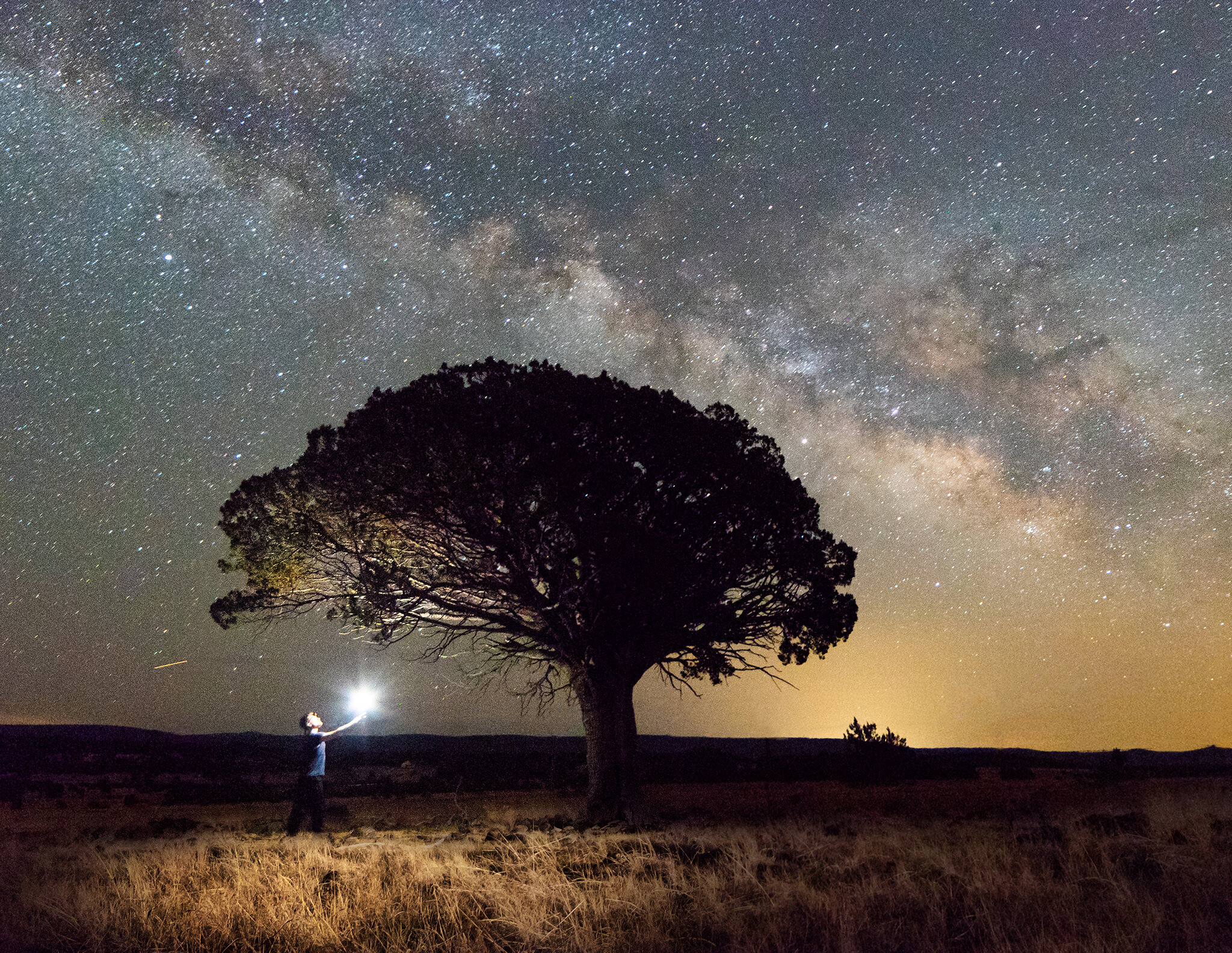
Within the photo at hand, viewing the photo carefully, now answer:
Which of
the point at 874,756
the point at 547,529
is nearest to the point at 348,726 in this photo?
the point at 547,529

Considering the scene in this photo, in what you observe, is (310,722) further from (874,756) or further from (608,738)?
(874,756)

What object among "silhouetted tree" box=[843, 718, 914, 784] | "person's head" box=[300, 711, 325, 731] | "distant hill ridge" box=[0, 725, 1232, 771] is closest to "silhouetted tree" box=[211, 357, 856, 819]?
"person's head" box=[300, 711, 325, 731]

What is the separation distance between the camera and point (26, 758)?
1626 inches

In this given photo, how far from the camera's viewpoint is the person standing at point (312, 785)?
1141 cm

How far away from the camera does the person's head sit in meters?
11.7

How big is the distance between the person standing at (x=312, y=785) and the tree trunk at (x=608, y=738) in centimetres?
479

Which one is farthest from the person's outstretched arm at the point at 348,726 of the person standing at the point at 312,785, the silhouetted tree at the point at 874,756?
the silhouetted tree at the point at 874,756

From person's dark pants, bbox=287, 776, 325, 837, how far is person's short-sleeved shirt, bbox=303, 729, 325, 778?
110 millimetres

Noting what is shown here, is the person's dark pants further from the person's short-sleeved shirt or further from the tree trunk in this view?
the tree trunk

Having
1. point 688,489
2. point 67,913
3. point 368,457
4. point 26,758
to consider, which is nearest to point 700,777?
point 688,489

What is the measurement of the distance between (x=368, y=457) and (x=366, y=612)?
10.3 feet

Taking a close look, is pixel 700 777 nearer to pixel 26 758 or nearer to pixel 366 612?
pixel 366 612

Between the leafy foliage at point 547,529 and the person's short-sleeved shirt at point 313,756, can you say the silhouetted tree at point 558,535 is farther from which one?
the person's short-sleeved shirt at point 313,756

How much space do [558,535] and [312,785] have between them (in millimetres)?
5730
